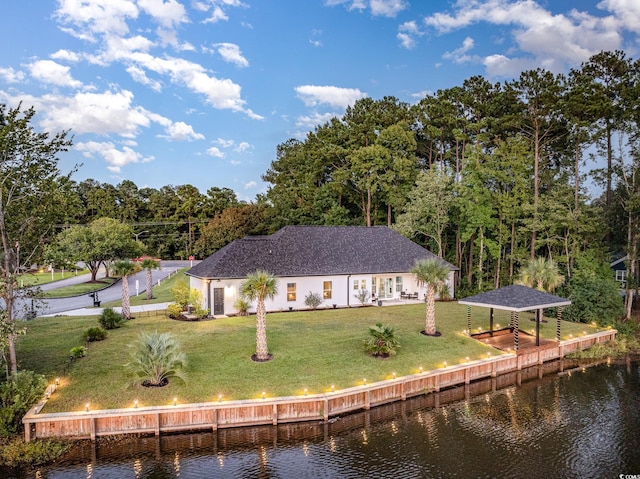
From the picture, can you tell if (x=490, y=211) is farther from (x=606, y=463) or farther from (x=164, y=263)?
(x=164, y=263)

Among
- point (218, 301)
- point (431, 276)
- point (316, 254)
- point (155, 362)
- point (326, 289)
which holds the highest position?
point (316, 254)

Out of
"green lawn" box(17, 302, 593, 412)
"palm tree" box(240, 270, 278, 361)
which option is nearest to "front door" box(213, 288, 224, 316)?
"green lawn" box(17, 302, 593, 412)

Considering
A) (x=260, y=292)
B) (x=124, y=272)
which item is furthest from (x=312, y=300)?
(x=124, y=272)

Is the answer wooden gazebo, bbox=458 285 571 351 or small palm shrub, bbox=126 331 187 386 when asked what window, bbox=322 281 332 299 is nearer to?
wooden gazebo, bbox=458 285 571 351

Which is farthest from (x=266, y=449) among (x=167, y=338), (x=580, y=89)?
(x=580, y=89)

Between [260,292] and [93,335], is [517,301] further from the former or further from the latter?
[93,335]
